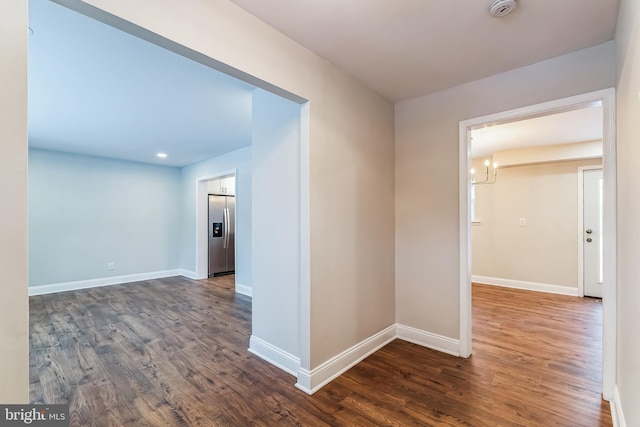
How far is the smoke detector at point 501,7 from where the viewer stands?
1627 mm

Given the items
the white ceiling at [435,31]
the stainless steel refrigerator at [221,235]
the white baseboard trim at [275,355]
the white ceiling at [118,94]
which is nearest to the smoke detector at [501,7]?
the white ceiling at [435,31]

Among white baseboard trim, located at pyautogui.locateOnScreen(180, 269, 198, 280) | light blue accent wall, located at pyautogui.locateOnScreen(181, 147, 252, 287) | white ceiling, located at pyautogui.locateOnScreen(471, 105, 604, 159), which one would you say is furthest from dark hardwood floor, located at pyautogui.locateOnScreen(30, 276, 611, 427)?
white ceiling, located at pyautogui.locateOnScreen(471, 105, 604, 159)

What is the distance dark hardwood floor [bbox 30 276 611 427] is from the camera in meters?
1.83

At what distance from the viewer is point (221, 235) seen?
21.0 feet

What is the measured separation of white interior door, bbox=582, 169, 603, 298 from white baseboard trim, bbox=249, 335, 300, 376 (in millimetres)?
5110

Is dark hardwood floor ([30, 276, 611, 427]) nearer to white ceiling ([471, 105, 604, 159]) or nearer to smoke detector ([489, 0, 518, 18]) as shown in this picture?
white ceiling ([471, 105, 604, 159])

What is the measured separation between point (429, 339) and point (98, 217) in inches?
250

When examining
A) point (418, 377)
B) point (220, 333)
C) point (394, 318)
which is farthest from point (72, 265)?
point (418, 377)

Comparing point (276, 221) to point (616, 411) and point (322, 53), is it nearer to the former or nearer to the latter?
point (322, 53)

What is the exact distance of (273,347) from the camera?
2.51m

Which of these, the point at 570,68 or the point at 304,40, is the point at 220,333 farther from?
the point at 570,68

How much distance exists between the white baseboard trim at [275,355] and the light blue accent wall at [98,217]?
4.71m

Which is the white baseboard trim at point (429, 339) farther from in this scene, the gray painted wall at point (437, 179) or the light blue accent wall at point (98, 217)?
the light blue accent wall at point (98, 217)

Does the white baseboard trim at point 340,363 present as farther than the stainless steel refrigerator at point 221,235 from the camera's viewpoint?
No
